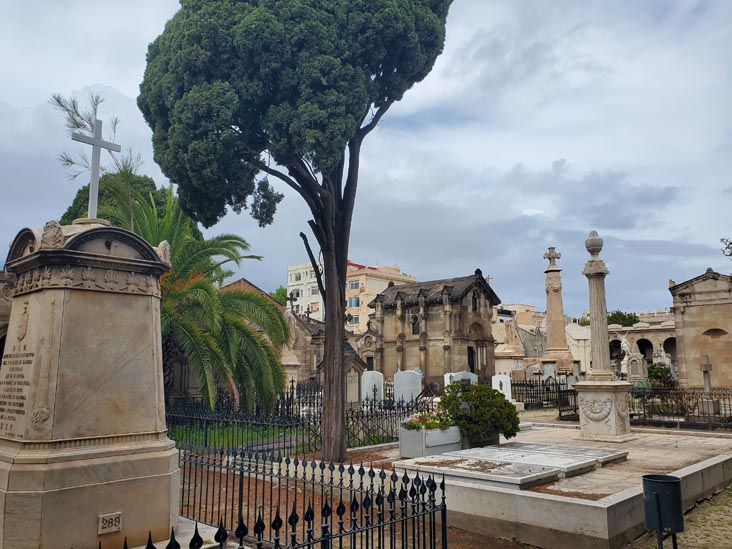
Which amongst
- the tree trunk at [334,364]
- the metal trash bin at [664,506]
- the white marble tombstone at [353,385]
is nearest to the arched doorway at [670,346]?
the white marble tombstone at [353,385]

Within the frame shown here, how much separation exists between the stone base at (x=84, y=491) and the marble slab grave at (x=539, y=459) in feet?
17.8

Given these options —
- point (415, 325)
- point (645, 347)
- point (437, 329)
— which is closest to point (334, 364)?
point (437, 329)

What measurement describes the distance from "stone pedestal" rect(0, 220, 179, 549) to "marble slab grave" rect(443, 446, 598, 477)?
17.9 ft

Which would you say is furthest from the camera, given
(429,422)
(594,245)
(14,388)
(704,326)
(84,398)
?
(704,326)

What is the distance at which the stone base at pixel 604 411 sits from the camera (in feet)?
45.7

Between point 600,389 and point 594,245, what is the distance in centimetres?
376

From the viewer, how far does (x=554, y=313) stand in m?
30.8

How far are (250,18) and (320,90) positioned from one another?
1761 mm

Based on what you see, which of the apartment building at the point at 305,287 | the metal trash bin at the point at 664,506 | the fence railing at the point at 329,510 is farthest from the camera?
the apartment building at the point at 305,287

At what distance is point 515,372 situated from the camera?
38000 millimetres

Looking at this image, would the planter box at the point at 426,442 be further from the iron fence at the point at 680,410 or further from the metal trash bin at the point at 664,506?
the iron fence at the point at 680,410

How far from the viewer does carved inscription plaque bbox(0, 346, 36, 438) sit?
5.18 meters

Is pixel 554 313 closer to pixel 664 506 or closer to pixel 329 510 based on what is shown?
pixel 664 506

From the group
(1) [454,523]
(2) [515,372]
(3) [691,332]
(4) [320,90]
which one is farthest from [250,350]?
(2) [515,372]
